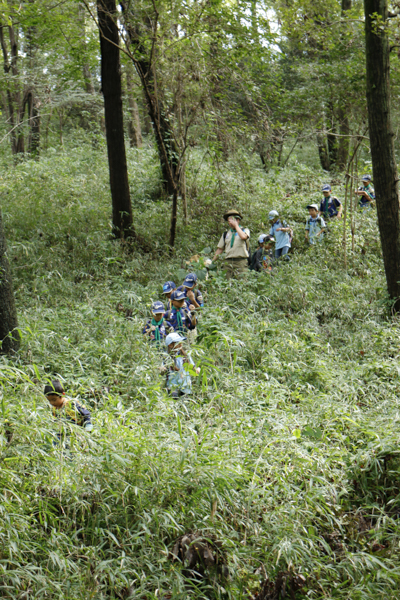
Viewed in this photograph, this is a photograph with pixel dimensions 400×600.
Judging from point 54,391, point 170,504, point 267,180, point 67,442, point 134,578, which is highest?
point 267,180

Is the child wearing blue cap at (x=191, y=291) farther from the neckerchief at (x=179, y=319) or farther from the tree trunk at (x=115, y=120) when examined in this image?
the tree trunk at (x=115, y=120)

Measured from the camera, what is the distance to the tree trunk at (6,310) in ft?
18.7

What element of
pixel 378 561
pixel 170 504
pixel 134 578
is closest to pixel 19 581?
pixel 134 578

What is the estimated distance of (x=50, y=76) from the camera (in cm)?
1659

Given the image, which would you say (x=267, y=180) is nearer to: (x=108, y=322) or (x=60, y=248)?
(x=60, y=248)

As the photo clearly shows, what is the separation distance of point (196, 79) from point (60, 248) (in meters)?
4.29

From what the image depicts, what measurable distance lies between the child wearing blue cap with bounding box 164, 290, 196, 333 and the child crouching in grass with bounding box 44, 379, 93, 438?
220 cm

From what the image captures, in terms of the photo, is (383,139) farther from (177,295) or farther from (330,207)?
(330,207)

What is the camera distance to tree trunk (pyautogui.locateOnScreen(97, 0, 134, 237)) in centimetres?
1020

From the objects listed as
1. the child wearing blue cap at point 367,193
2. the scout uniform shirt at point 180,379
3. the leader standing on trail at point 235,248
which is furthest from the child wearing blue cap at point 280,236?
the scout uniform shirt at point 180,379

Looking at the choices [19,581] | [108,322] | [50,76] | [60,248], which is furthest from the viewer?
[50,76]

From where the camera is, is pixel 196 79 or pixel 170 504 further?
pixel 196 79

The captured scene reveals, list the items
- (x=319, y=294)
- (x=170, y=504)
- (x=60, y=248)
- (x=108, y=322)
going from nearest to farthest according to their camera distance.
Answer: (x=170, y=504)
(x=108, y=322)
(x=319, y=294)
(x=60, y=248)

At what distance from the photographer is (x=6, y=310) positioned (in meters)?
5.79
